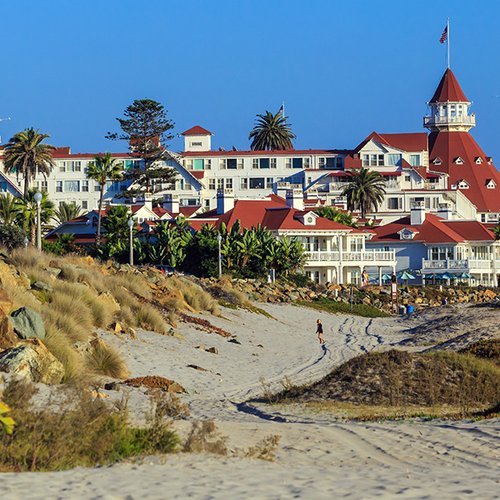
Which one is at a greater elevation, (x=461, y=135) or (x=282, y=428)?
(x=461, y=135)

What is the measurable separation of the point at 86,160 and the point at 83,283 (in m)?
95.1

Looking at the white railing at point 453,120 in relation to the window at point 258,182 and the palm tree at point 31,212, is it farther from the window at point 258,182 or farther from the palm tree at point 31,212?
the palm tree at point 31,212

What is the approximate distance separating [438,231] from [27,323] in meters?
71.1

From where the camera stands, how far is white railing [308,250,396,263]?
274 ft

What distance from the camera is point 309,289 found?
71.5 meters

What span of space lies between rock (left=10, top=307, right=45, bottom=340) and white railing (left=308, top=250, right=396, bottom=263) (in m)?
58.0

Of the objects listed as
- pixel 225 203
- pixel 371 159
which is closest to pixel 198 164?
pixel 371 159

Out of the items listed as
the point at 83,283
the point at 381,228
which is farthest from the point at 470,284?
the point at 83,283

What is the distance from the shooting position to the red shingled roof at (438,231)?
92.9 metres

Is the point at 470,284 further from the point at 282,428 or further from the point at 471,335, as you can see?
the point at 282,428

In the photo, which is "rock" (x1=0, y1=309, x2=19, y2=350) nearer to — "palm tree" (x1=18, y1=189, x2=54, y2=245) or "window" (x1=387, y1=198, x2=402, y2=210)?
"palm tree" (x1=18, y1=189, x2=54, y2=245)

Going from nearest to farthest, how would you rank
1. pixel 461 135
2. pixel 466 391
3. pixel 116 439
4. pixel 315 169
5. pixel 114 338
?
pixel 116 439, pixel 466 391, pixel 114 338, pixel 315 169, pixel 461 135

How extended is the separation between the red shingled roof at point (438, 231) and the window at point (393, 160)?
2463 cm

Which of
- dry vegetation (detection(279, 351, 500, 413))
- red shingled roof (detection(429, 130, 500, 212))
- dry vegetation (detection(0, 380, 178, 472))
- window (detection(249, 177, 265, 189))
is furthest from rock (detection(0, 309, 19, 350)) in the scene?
red shingled roof (detection(429, 130, 500, 212))
